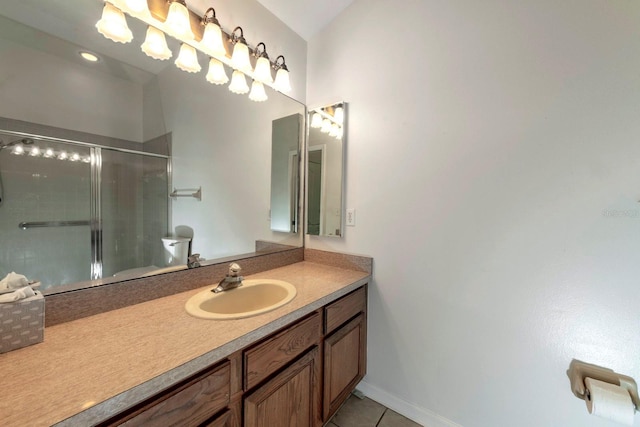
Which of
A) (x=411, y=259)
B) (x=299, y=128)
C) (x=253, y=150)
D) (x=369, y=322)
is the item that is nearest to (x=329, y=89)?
(x=299, y=128)

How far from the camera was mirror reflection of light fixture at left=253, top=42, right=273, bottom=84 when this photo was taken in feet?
4.93

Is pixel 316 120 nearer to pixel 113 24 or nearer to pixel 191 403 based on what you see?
pixel 113 24

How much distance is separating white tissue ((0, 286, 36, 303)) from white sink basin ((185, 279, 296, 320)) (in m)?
0.44

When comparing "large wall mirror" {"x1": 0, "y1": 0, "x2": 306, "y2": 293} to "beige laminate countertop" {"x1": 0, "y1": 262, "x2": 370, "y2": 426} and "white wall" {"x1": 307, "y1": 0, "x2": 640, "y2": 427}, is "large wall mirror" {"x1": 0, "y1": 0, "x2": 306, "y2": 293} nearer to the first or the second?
"beige laminate countertop" {"x1": 0, "y1": 262, "x2": 370, "y2": 426}

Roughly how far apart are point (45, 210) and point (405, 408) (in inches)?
79.0

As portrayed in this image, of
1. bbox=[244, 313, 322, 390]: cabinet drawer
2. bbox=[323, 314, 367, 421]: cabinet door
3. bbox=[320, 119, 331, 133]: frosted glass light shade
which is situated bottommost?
bbox=[323, 314, 367, 421]: cabinet door

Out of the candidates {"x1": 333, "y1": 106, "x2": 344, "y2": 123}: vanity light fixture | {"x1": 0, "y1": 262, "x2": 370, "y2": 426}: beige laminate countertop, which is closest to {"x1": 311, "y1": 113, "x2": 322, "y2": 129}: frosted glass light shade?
{"x1": 333, "y1": 106, "x2": 344, "y2": 123}: vanity light fixture

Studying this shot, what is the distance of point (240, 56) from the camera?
1.38 m

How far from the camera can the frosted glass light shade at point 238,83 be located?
1.46 m

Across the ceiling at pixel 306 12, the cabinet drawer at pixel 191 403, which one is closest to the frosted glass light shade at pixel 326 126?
the ceiling at pixel 306 12

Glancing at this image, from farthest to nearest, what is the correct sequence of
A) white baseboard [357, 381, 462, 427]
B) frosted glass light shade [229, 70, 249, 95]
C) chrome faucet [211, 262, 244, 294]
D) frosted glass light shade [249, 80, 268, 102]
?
1. frosted glass light shade [249, 80, 268, 102]
2. frosted glass light shade [229, 70, 249, 95]
3. white baseboard [357, 381, 462, 427]
4. chrome faucet [211, 262, 244, 294]

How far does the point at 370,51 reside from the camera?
1.54 m

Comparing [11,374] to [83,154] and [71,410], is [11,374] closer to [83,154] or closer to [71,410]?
[71,410]

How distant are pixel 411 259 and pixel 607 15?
128 centimetres
